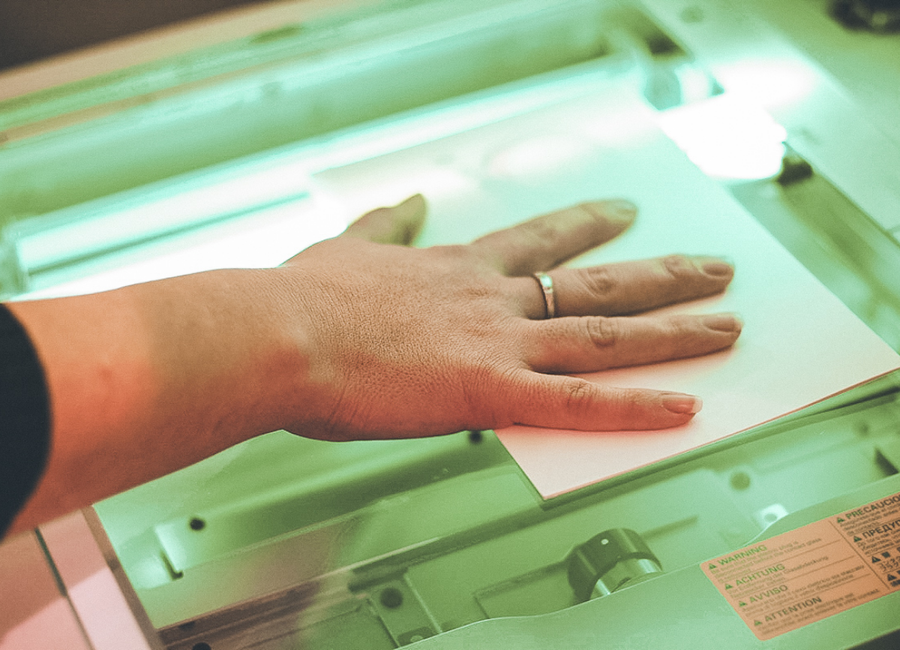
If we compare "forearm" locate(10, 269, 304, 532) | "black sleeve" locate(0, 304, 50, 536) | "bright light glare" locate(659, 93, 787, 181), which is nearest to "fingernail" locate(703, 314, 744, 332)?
"bright light glare" locate(659, 93, 787, 181)

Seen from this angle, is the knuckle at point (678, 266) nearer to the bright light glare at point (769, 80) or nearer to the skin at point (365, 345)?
the skin at point (365, 345)

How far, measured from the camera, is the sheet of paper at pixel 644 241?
875mm

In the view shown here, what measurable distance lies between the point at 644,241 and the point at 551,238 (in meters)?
0.12

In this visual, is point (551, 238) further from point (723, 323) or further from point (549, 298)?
point (723, 323)

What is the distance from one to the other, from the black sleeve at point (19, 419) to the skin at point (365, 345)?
11mm

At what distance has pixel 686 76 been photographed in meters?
1.29

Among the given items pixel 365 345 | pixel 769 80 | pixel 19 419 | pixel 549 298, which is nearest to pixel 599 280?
pixel 549 298

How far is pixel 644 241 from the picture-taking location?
109 cm

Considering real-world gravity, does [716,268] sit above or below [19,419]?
below

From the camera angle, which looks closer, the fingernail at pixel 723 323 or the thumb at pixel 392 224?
the fingernail at pixel 723 323

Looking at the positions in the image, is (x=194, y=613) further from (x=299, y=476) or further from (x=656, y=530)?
(x=656, y=530)

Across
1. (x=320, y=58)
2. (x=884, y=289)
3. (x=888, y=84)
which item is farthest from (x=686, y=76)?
(x=320, y=58)

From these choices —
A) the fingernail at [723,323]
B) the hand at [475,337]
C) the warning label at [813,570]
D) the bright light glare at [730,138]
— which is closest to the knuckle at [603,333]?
the hand at [475,337]

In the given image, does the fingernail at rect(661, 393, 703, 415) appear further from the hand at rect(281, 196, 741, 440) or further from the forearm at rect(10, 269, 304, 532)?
the forearm at rect(10, 269, 304, 532)
